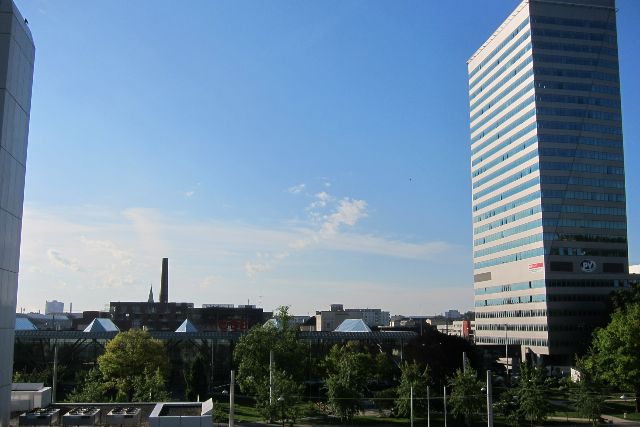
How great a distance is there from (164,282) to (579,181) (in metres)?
120

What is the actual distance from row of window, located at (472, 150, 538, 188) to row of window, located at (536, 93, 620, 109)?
9842mm

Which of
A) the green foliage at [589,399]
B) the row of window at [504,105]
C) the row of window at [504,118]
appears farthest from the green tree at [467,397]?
the row of window at [504,105]

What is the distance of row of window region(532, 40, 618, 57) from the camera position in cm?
11600

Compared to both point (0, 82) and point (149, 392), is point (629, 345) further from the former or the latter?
point (0, 82)

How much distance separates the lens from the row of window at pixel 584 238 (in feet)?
366

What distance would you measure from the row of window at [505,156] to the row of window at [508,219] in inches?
452

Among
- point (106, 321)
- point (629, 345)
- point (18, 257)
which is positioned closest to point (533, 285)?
point (629, 345)

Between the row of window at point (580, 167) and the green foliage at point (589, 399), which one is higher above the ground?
the row of window at point (580, 167)

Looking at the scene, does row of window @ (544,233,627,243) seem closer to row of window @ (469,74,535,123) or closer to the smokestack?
row of window @ (469,74,535,123)

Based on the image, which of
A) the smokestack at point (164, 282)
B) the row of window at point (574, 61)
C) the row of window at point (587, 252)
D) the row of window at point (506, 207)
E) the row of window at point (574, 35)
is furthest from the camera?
the smokestack at point (164, 282)

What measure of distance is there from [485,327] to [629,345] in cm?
6488

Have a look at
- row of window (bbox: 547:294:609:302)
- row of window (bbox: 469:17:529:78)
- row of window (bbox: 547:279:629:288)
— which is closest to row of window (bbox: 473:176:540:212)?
row of window (bbox: 547:279:629:288)

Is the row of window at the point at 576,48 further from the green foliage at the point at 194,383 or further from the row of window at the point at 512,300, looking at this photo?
the green foliage at the point at 194,383

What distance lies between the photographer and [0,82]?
25.0 m
